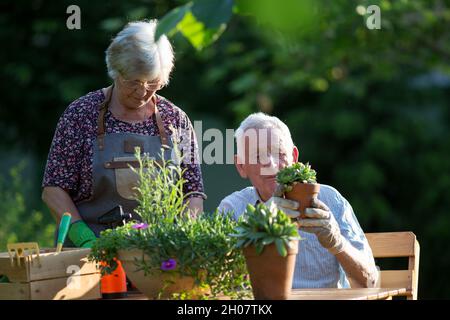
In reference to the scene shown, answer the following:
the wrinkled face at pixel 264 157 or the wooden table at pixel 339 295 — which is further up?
the wrinkled face at pixel 264 157

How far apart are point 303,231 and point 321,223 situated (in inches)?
11.1

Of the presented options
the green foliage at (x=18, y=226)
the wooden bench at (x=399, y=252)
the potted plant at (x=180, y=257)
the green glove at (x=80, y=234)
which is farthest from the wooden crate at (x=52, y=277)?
the green foliage at (x=18, y=226)

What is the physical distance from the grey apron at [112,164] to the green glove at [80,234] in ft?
1.18

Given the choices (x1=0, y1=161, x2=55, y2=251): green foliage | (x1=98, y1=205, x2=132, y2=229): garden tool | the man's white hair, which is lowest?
(x1=0, y1=161, x2=55, y2=251): green foliage

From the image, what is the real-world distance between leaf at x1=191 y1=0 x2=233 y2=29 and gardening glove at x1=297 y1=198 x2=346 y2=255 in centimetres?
99

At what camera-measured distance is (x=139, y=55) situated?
3311 millimetres

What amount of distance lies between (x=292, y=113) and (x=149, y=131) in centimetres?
664

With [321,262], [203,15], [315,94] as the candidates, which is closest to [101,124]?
[321,262]

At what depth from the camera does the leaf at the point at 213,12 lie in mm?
1536

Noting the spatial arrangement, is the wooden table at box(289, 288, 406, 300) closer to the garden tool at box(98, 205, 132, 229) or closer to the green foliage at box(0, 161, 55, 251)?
the garden tool at box(98, 205, 132, 229)

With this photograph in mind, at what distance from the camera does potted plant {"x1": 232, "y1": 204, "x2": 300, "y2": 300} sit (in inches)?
83.0

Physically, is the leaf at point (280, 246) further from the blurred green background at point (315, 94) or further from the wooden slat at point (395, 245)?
the blurred green background at point (315, 94)

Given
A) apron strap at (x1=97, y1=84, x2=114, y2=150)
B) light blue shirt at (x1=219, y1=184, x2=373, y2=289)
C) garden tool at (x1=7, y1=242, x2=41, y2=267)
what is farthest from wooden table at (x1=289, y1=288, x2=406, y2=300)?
apron strap at (x1=97, y1=84, x2=114, y2=150)

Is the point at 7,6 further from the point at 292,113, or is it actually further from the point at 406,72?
the point at 406,72
